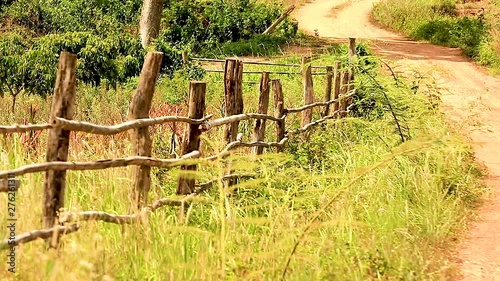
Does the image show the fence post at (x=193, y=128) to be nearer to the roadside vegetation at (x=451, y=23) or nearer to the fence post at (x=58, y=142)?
the fence post at (x=58, y=142)

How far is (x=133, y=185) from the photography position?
4547 millimetres

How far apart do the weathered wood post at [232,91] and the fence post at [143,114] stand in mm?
1526

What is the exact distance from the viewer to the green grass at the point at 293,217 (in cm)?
365

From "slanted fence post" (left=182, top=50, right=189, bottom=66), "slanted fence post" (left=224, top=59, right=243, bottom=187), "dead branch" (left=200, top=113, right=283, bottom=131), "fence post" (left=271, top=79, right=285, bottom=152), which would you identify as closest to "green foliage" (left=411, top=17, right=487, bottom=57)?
"slanted fence post" (left=182, top=50, right=189, bottom=66)

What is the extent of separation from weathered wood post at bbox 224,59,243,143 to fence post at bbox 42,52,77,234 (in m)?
2.33

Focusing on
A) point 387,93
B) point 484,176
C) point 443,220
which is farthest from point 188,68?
point 443,220

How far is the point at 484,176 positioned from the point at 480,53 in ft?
34.9

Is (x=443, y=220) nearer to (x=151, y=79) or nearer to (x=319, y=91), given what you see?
(x=151, y=79)

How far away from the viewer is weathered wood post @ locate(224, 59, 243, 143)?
19.8 ft

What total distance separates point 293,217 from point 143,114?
127 centimetres

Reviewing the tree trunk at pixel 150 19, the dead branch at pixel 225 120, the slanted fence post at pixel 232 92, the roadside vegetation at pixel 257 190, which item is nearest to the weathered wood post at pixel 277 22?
the tree trunk at pixel 150 19

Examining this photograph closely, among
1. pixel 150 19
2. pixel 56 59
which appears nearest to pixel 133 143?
pixel 56 59

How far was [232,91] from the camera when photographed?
611 cm

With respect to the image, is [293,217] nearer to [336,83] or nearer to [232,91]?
[232,91]
